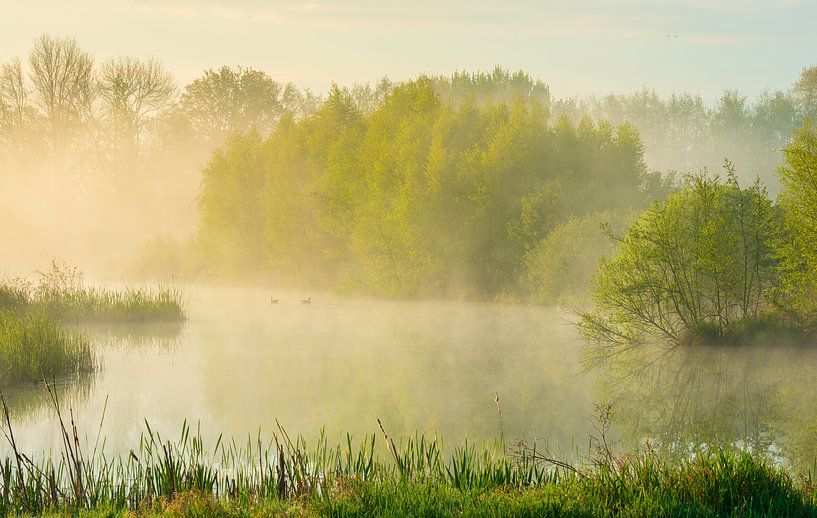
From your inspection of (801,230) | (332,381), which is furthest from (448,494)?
(801,230)

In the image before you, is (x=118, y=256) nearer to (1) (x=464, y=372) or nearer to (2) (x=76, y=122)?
(2) (x=76, y=122)

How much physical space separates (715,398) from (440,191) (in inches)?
800

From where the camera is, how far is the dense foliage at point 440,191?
33.9 metres

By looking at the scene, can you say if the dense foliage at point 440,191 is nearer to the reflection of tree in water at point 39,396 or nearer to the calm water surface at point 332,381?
the calm water surface at point 332,381

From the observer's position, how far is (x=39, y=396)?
14203 mm

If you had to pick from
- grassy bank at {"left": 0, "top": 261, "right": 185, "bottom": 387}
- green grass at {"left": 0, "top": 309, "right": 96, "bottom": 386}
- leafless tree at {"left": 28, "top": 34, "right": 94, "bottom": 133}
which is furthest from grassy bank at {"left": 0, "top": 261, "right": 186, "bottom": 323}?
leafless tree at {"left": 28, "top": 34, "right": 94, "bottom": 133}

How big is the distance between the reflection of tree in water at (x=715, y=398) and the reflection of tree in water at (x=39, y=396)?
835 centimetres

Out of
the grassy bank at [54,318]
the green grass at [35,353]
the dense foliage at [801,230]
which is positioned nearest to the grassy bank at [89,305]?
the grassy bank at [54,318]

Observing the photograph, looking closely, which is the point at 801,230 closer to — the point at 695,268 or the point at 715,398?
the point at 695,268

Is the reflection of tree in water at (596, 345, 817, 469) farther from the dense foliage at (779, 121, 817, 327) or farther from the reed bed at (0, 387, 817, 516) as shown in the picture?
the reed bed at (0, 387, 817, 516)

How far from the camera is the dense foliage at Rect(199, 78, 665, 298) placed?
33938mm

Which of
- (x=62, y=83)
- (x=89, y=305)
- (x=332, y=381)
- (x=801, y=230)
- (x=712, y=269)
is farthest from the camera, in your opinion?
(x=62, y=83)

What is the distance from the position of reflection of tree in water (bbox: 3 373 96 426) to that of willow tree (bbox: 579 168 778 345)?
37.4 feet

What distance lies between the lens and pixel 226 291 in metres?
43.2
